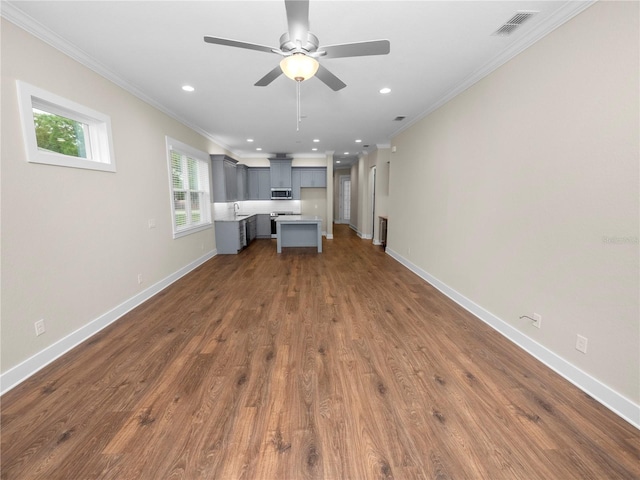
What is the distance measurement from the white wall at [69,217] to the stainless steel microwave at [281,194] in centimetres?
485

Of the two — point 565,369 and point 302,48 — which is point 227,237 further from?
point 565,369

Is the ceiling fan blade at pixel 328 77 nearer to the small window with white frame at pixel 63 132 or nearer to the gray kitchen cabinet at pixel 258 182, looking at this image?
the small window with white frame at pixel 63 132

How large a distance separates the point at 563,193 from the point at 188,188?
18.0 ft

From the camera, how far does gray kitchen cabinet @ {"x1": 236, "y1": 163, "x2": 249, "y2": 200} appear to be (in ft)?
26.5

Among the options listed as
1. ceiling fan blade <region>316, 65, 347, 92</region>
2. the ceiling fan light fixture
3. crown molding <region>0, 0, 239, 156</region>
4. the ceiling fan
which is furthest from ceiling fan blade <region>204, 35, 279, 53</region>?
crown molding <region>0, 0, 239, 156</region>

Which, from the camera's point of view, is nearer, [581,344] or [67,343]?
[581,344]

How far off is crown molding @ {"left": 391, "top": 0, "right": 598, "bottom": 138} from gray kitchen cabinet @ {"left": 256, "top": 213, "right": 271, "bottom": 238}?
630cm

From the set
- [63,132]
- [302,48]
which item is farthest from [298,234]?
[302,48]

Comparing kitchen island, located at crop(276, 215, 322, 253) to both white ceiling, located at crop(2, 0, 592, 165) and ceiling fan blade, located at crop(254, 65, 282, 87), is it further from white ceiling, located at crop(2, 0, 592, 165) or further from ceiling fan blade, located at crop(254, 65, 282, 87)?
ceiling fan blade, located at crop(254, 65, 282, 87)

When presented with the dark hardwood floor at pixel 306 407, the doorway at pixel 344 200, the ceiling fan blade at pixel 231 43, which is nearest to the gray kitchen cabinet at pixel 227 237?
the dark hardwood floor at pixel 306 407

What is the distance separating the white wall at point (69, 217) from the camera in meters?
1.99

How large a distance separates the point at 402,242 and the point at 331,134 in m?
2.94

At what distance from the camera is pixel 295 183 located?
895 cm

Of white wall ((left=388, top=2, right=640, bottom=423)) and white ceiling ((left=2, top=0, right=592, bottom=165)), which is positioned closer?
white wall ((left=388, top=2, right=640, bottom=423))
